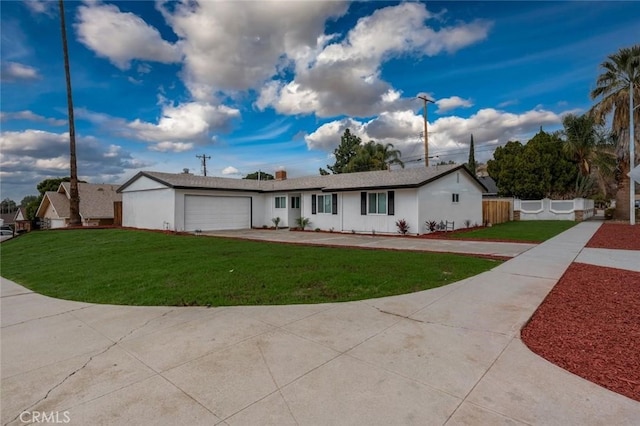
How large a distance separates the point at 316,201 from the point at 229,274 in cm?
1333

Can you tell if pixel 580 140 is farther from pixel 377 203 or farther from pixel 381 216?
pixel 381 216

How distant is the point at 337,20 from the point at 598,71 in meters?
21.5

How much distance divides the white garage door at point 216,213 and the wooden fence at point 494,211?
1657 centimetres

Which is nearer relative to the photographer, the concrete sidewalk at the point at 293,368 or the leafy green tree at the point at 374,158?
the concrete sidewalk at the point at 293,368

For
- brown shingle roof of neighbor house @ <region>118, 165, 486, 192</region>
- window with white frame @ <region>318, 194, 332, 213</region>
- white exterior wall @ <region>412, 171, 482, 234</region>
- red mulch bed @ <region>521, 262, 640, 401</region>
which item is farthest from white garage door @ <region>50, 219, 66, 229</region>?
red mulch bed @ <region>521, 262, 640, 401</region>

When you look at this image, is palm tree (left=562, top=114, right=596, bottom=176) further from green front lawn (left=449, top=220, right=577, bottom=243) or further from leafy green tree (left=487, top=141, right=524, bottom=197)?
green front lawn (left=449, top=220, right=577, bottom=243)

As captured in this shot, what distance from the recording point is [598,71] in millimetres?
22984

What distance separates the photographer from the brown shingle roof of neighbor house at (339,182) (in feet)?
55.2

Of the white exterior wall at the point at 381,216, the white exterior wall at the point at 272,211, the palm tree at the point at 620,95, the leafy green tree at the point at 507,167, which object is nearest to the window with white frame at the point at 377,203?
the white exterior wall at the point at 381,216

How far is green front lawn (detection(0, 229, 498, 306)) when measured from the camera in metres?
5.54

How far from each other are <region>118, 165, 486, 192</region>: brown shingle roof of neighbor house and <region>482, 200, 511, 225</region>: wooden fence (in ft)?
13.4

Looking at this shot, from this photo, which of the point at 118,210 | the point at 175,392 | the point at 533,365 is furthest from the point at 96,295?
the point at 118,210

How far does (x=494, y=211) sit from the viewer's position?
23719 mm

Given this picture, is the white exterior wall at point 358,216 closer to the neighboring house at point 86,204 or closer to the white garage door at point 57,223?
the neighboring house at point 86,204
